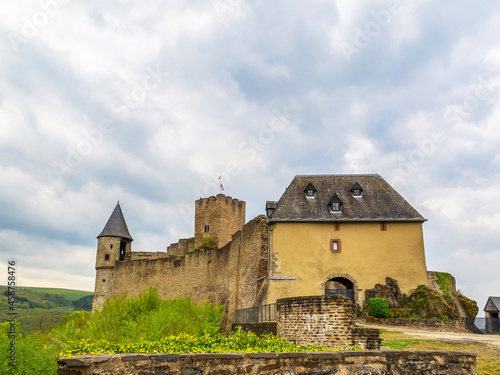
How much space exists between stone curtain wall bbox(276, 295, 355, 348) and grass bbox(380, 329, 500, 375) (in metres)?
1.53

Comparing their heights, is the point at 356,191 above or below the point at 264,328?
above

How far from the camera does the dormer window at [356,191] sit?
1051 inches

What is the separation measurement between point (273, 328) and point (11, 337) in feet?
27.1

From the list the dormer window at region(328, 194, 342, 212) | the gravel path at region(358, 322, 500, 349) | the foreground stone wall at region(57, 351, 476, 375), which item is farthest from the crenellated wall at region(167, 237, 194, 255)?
the foreground stone wall at region(57, 351, 476, 375)

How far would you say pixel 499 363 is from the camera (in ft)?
35.3

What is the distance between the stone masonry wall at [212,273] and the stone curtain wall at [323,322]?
1259 centimetres

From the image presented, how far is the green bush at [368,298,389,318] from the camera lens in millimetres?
21672

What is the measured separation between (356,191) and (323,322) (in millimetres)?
15525

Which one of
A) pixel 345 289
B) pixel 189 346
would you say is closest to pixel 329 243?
pixel 345 289

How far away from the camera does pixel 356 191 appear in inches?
1052

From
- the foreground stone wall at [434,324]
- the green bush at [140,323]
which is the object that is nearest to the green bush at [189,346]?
the green bush at [140,323]

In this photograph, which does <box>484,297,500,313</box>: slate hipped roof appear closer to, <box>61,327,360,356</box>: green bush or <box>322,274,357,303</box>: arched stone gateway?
<box>322,274,357,303</box>: arched stone gateway

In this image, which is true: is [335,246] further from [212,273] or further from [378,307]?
[212,273]

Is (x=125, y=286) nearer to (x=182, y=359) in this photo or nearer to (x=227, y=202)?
(x=227, y=202)
